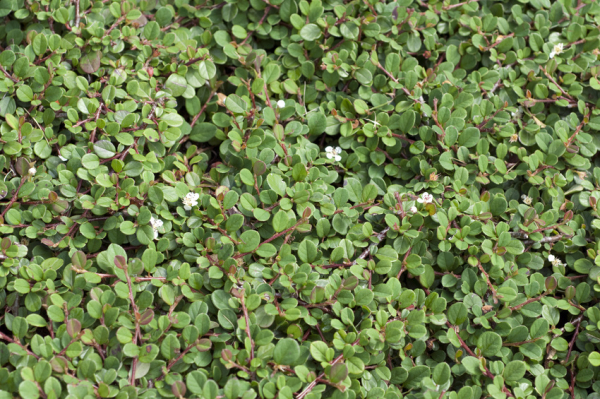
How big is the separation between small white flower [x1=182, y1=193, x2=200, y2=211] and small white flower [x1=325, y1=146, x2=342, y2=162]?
0.51 metres

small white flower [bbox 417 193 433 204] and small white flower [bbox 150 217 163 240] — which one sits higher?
small white flower [bbox 150 217 163 240]

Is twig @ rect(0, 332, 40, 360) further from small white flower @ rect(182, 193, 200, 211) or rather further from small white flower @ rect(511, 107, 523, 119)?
small white flower @ rect(511, 107, 523, 119)

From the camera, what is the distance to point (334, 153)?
2.02 metres

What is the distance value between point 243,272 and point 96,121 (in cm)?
76

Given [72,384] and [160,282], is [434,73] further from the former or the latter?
[72,384]

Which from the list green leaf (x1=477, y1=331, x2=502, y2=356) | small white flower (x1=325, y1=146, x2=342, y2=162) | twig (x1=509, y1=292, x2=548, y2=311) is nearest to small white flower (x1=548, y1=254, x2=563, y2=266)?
twig (x1=509, y1=292, x2=548, y2=311)

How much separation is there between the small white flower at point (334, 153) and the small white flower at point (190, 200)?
1.69ft

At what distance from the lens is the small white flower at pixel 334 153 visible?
1981 millimetres

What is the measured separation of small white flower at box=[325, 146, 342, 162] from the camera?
78.0 inches

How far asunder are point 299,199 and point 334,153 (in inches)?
12.9

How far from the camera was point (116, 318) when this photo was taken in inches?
59.8

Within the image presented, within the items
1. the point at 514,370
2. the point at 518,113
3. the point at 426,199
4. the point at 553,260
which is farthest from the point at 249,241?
the point at 518,113

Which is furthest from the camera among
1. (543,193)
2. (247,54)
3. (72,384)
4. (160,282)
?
(247,54)

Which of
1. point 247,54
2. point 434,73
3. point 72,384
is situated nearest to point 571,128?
point 434,73
